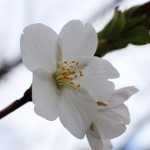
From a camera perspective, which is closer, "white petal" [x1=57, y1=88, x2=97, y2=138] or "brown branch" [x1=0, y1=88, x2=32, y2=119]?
"brown branch" [x1=0, y1=88, x2=32, y2=119]

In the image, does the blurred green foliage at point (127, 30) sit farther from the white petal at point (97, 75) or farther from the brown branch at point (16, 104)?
the brown branch at point (16, 104)

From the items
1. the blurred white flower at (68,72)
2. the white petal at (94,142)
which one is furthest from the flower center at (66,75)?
the white petal at (94,142)

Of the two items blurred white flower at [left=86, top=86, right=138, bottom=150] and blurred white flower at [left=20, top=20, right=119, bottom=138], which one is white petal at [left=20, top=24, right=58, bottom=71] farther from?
blurred white flower at [left=86, top=86, right=138, bottom=150]

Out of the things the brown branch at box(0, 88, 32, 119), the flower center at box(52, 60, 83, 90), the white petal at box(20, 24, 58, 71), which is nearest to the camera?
the brown branch at box(0, 88, 32, 119)

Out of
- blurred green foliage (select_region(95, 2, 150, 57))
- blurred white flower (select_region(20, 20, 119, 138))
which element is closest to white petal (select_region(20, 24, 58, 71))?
blurred white flower (select_region(20, 20, 119, 138))

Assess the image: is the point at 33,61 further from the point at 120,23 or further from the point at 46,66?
the point at 120,23

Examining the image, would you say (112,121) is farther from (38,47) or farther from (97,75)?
(38,47)

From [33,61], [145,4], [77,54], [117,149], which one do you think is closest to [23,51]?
[33,61]

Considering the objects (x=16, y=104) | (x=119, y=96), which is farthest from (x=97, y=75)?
(x=16, y=104)
